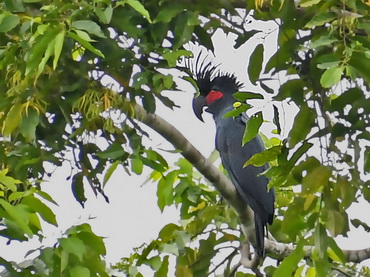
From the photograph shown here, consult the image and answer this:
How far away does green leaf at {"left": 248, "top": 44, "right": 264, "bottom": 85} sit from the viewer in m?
1.80

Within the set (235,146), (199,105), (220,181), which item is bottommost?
(220,181)

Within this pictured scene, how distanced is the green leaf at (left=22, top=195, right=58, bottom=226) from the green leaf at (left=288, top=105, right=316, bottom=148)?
18.8 inches

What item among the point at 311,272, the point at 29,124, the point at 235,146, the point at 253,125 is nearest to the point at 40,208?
the point at 29,124

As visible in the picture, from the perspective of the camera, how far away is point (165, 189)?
7.79 ft

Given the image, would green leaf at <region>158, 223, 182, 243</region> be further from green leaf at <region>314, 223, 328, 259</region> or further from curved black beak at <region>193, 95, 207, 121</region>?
green leaf at <region>314, 223, 328, 259</region>

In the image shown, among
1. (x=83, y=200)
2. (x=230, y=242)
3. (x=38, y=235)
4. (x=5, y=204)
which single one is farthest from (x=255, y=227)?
(x=5, y=204)

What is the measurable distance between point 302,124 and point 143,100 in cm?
45

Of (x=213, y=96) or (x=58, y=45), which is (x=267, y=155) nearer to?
(x=58, y=45)

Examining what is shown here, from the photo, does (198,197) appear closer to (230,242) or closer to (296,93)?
(230,242)

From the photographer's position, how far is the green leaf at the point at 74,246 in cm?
148

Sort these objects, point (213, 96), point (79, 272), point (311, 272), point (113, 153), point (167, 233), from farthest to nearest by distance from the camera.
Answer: point (213, 96) → point (167, 233) → point (311, 272) → point (113, 153) → point (79, 272)

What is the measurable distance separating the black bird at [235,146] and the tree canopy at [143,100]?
412 millimetres

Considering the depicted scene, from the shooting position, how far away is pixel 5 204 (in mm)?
1415

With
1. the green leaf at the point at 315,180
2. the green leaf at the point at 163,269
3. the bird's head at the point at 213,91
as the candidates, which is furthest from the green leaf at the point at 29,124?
the bird's head at the point at 213,91
